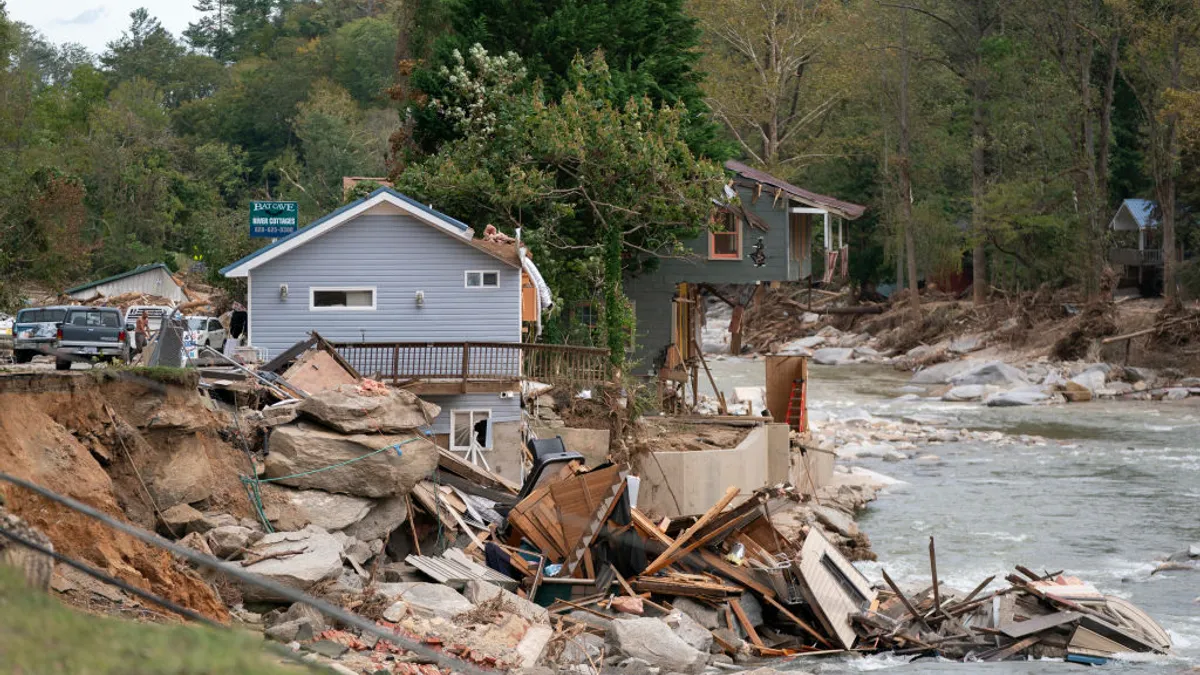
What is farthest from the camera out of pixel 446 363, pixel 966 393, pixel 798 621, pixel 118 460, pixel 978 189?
pixel 978 189

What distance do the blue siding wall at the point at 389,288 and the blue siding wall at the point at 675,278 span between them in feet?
40.7

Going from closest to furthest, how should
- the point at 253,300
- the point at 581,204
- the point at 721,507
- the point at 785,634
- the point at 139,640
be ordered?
the point at 139,640 → the point at 785,634 → the point at 721,507 → the point at 253,300 → the point at 581,204

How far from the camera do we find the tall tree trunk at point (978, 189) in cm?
7016

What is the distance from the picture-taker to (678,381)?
37.8m

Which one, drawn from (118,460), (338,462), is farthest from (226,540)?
(338,462)

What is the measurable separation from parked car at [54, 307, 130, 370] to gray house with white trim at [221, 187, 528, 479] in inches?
195

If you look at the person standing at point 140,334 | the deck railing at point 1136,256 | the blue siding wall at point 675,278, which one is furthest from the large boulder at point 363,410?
the deck railing at point 1136,256

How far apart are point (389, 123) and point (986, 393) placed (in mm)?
42388

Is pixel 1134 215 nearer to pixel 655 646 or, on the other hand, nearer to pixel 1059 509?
pixel 1059 509

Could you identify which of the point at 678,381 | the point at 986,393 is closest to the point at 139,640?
the point at 678,381

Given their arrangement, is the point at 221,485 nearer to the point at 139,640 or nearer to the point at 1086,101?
the point at 139,640

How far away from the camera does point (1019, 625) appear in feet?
60.4

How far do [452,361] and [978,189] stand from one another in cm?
5132

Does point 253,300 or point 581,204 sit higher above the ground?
point 581,204
